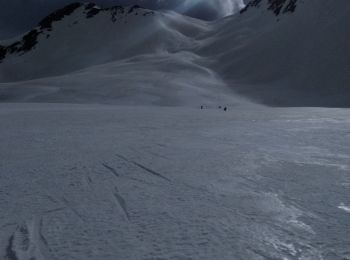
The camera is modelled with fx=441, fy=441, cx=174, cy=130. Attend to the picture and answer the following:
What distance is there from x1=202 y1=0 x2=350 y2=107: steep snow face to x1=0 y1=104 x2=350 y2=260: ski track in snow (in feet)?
84.3

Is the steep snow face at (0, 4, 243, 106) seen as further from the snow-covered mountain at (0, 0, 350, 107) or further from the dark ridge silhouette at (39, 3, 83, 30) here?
the snow-covered mountain at (0, 0, 350, 107)

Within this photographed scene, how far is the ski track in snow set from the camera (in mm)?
3043

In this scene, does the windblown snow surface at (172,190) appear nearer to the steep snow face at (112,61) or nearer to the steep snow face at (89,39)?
the steep snow face at (112,61)

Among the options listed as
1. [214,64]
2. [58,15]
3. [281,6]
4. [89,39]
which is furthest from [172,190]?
[58,15]

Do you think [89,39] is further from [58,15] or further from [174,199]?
[174,199]

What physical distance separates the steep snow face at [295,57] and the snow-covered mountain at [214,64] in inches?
3.7

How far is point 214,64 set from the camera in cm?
5022

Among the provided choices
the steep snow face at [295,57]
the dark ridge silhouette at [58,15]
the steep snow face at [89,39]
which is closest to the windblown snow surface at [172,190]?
the steep snow face at [295,57]

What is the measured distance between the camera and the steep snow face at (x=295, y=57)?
34812mm

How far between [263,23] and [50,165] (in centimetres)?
6260

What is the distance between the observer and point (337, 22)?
152ft

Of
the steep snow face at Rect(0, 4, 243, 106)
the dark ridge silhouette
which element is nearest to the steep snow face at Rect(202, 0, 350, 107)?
the steep snow face at Rect(0, 4, 243, 106)

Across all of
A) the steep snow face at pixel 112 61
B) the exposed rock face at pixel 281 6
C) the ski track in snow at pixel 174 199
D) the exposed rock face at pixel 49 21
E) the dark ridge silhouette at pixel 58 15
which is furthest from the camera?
the dark ridge silhouette at pixel 58 15

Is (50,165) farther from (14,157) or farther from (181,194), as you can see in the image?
(181,194)
